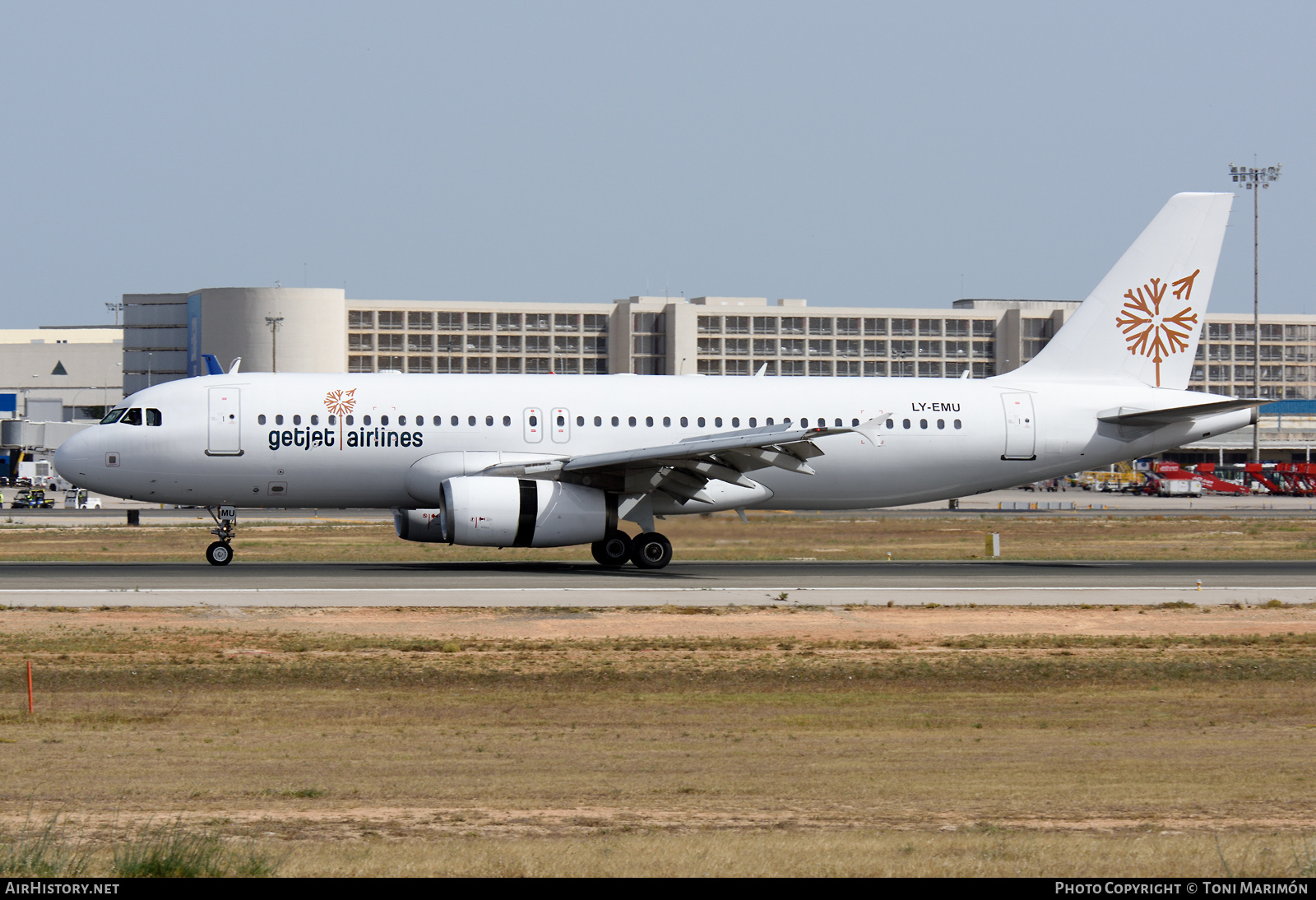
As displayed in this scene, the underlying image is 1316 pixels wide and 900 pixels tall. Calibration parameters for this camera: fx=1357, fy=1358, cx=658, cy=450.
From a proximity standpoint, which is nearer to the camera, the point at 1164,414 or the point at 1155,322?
the point at 1164,414

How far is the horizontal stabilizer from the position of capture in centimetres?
3625

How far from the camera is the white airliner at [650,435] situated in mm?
32750

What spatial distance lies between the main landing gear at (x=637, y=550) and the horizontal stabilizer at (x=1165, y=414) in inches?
511

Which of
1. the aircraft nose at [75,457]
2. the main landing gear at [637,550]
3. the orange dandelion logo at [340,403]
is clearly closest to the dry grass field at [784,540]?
the main landing gear at [637,550]

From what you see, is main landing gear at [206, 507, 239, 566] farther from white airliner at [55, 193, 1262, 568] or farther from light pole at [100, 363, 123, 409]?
light pole at [100, 363, 123, 409]

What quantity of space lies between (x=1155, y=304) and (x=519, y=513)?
19.6 meters

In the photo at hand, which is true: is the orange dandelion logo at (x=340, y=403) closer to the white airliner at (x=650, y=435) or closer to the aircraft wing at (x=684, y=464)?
the white airliner at (x=650, y=435)

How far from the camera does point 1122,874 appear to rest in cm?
902

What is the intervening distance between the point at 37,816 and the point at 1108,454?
32.0 meters

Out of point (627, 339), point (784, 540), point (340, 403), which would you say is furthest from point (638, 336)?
point (340, 403)

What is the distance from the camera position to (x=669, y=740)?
50.1 feet

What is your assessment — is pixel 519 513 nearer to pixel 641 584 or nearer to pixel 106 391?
pixel 641 584
